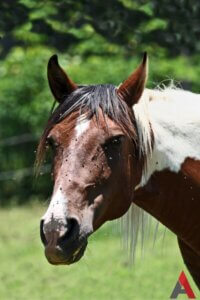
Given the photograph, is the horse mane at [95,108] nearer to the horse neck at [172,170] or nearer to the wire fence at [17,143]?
the horse neck at [172,170]

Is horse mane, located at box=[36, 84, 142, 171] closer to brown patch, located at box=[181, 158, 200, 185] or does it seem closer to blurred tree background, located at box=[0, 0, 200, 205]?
brown patch, located at box=[181, 158, 200, 185]

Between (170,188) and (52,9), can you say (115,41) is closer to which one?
(52,9)

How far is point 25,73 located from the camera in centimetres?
1175

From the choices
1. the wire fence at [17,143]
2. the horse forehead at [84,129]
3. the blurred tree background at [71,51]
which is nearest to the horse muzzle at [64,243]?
the horse forehead at [84,129]

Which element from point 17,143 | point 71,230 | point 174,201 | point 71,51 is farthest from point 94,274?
point 17,143

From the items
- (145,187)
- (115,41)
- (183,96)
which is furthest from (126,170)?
(115,41)

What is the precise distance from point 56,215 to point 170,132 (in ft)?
2.61

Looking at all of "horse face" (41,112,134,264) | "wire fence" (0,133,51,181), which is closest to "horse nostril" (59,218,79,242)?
"horse face" (41,112,134,264)

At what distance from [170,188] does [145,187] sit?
0.12 meters

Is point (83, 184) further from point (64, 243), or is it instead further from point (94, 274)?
point (94, 274)

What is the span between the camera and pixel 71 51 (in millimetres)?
9570

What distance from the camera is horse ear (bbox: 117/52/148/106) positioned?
3584mm

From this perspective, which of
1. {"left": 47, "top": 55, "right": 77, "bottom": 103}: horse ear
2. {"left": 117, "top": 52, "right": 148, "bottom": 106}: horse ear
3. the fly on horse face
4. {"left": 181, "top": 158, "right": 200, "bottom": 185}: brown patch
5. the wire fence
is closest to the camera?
the fly on horse face

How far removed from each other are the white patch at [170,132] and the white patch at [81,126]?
301 mm
